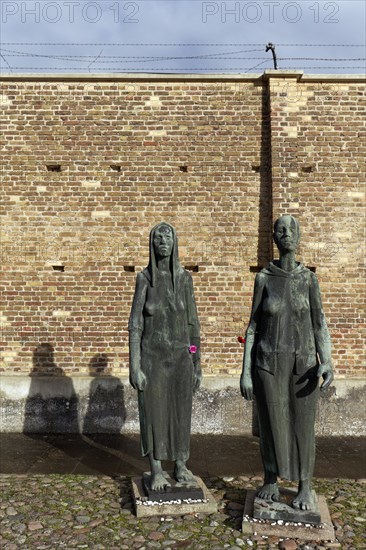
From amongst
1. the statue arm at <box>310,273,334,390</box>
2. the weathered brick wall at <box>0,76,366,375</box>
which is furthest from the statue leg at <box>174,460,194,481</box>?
the weathered brick wall at <box>0,76,366,375</box>

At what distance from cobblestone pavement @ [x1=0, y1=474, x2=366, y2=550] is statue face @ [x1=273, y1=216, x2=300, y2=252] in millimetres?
2327

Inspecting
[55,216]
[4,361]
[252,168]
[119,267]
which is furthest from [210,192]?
[4,361]

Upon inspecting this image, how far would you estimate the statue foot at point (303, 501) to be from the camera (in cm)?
407

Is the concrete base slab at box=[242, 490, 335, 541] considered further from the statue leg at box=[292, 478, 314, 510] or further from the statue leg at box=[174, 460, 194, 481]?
the statue leg at box=[174, 460, 194, 481]

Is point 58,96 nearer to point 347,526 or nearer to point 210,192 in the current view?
point 210,192

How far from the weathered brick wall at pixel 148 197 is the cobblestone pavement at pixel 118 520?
8.69 feet

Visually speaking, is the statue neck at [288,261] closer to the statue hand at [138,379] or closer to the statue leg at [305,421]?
the statue leg at [305,421]

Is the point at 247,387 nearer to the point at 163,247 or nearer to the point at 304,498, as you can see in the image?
the point at 304,498

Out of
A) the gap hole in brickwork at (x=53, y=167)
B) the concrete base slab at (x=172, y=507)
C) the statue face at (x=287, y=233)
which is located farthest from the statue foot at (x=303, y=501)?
the gap hole in brickwork at (x=53, y=167)

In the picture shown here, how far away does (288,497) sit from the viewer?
4285 millimetres

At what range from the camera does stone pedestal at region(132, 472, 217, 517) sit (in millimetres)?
4367

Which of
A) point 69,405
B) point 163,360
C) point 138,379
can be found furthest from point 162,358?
point 69,405

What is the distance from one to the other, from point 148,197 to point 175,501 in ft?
15.2

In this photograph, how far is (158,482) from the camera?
178 inches
